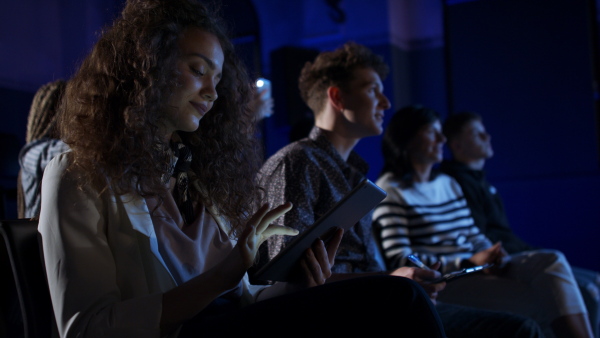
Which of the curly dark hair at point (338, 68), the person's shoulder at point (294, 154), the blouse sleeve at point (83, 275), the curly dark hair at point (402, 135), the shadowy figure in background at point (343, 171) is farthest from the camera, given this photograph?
the curly dark hair at point (402, 135)

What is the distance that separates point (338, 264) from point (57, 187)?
930 mm

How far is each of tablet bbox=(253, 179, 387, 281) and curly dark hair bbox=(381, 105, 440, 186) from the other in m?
1.26

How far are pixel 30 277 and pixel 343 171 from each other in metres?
1.11

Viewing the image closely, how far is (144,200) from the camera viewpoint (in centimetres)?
109

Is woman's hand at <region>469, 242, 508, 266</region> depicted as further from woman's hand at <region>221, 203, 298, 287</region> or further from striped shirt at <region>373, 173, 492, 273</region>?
woman's hand at <region>221, 203, 298, 287</region>

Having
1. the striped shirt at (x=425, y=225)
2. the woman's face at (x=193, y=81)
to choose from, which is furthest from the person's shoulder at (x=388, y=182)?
the woman's face at (x=193, y=81)

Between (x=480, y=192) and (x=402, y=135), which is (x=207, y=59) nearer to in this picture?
(x=402, y=135)

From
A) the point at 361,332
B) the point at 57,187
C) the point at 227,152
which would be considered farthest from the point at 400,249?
the point at 57,187

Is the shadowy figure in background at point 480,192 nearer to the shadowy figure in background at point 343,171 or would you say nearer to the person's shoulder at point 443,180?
the person's shoulder at point 443,180

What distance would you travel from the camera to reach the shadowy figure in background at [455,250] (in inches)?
83.1

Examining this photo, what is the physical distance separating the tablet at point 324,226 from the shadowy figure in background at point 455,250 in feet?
2.94

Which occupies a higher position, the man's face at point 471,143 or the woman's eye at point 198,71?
the woman's eye at point 198,71

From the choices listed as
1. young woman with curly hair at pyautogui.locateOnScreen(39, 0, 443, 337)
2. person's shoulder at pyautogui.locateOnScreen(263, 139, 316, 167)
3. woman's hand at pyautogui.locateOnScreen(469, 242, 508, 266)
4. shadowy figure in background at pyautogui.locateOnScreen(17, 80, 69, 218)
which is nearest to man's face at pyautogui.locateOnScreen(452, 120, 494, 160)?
woman's hand at pyautogui.locateOnScreen(469, 242, 508, 266)

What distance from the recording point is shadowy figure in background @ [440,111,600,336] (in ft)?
8.27
